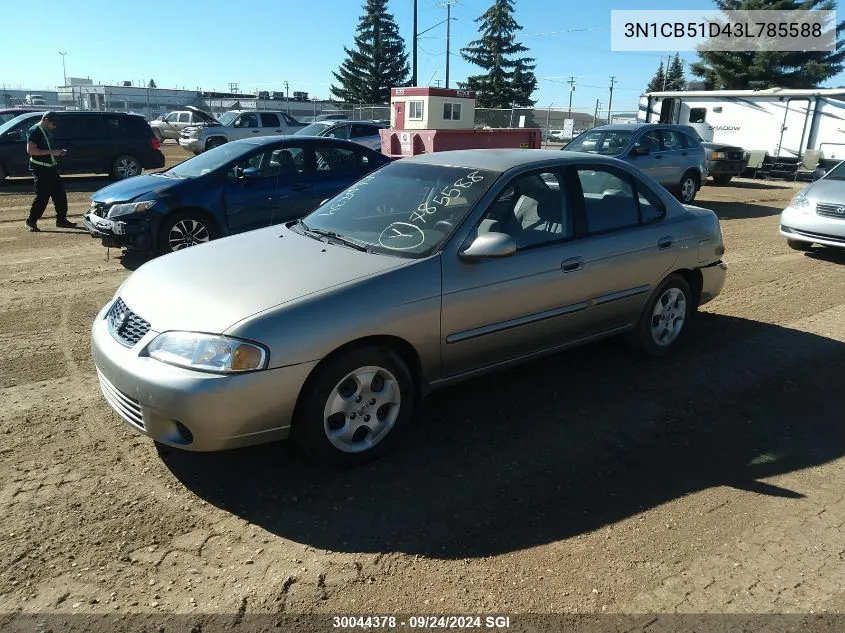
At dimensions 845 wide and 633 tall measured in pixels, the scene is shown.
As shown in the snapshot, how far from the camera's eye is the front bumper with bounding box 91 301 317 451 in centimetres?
298

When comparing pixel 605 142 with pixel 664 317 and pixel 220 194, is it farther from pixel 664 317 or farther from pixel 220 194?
pixel 664 317

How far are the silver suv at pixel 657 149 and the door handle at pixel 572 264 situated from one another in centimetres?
854

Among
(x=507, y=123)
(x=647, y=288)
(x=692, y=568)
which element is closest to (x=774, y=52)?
(x=507, y=123)

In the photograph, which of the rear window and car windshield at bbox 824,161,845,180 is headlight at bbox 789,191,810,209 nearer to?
car windshield at bbox 824,161,845,180

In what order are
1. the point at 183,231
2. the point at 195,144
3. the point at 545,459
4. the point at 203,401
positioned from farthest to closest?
1. the point at 195,144
2. the point at 183,231
3. the point at 545,459
4. the point at 203,401

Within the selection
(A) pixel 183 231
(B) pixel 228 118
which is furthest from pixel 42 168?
(B) pixel 228 118

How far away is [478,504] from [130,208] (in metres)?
6.03

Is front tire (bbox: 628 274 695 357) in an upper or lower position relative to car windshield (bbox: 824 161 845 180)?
lower

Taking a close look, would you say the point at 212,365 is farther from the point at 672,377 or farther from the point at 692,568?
the point at 672,377

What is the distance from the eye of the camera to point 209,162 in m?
8.16

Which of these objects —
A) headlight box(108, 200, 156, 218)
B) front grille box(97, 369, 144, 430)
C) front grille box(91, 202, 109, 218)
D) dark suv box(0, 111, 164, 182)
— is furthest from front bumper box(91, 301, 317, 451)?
dark suv box(0, 111, 164, 182)

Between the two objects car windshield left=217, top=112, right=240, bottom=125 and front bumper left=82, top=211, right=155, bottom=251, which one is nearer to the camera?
front bumper left=82, top=211, right=155, bottom=251

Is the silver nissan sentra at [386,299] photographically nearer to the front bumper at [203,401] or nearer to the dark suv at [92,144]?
the front bumper at [203,401]

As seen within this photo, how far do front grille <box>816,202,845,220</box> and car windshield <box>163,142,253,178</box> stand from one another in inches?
307
